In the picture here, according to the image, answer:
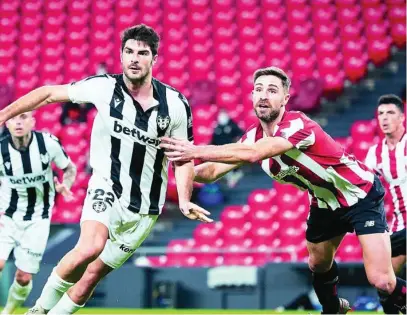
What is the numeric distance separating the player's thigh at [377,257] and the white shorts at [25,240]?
3492 millimetres

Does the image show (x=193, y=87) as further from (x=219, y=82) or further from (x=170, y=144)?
(x=170, y=144)

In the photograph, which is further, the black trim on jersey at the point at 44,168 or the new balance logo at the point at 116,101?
the black trim on jersey at the point at 44,168

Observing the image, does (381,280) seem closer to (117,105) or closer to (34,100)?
(117,105)

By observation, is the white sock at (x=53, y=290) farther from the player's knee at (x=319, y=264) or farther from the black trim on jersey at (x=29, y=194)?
the black trim on jersey at (x=29, y=194)

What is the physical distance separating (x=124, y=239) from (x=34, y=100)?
1.10 metres

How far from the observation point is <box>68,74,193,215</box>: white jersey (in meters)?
4.97

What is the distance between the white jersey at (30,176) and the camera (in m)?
7.20

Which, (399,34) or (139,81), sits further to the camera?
(399,34)

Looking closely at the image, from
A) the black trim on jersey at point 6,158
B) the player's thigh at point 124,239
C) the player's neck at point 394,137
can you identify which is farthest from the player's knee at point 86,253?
the player's neck at point 394,137

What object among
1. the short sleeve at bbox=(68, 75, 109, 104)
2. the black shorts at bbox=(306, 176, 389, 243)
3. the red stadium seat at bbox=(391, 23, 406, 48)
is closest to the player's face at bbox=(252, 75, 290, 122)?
the black shorts at bbox=(306, 176, 389, 243)

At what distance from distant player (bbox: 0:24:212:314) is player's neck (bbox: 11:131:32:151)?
7.80 ft

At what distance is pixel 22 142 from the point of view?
7289 millimetres

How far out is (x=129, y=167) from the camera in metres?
5.01

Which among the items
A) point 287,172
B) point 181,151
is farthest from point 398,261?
point 181,151
